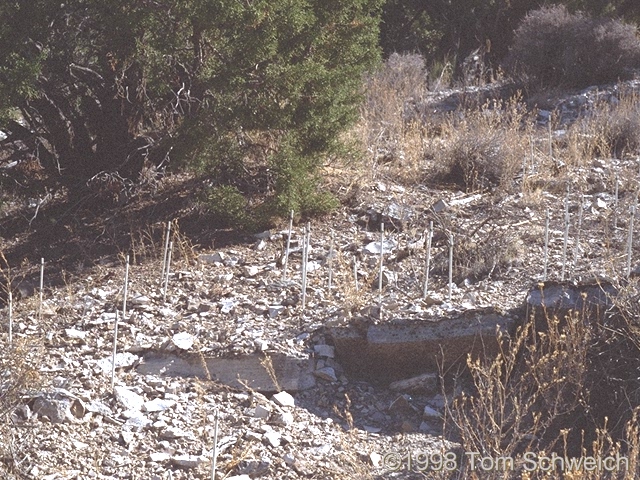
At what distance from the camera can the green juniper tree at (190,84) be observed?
20.1ft

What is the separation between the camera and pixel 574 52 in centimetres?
1143

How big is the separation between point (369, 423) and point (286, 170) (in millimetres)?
2300

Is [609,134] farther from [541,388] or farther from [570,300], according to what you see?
[541,388]

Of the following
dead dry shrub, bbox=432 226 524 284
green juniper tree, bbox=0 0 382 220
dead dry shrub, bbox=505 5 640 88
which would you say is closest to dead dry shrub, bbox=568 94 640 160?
green juniper tree, bbox=0 0 382 220

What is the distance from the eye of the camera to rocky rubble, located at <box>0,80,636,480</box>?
404 centimetres

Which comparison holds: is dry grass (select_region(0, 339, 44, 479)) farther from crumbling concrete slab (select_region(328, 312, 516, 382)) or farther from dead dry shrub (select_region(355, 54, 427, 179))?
dead dry shrub (select_region(355, 54, 427, 179))

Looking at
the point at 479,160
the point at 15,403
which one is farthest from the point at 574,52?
the point at 15,403

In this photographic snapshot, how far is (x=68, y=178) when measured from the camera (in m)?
7.04

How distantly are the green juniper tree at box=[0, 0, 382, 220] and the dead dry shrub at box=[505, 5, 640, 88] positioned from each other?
500cm

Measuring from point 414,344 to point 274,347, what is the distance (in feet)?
2.32

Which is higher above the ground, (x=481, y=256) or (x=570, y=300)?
(x=481, y=256)

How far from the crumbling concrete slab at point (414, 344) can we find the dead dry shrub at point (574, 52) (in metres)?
7.09

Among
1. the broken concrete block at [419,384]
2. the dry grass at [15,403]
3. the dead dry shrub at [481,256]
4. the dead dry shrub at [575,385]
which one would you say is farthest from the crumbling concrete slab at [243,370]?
the dead dry shrub at [481,256]

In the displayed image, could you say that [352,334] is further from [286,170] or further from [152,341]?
[286,170]
